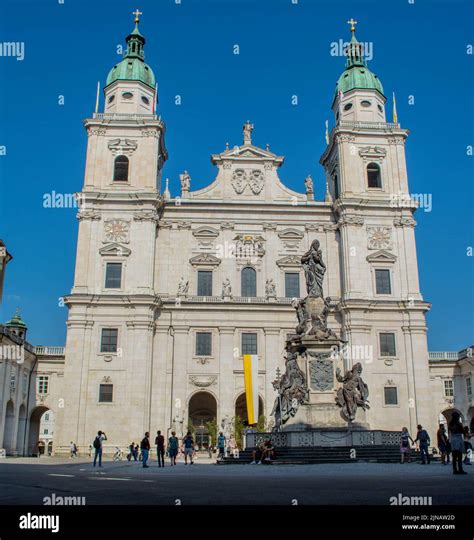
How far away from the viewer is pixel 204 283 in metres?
43.1

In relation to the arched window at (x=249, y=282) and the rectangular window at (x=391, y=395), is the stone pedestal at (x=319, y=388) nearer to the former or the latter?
the rectangular window at (x=391, y=395)

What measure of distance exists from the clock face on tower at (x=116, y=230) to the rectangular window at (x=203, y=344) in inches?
335

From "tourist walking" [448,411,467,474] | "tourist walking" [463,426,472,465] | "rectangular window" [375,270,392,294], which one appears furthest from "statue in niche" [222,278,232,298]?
"tourist walking" [448,411,467,474]

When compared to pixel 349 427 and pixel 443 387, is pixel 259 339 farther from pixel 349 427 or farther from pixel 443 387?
pixel 349 427

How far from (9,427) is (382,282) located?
29.1 metres

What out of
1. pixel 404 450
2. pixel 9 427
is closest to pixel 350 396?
pixel 404 450

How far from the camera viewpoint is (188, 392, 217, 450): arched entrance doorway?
140ft

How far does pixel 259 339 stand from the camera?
136ft

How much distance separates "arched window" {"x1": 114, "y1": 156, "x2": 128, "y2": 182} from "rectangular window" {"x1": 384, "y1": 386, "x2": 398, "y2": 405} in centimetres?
2399

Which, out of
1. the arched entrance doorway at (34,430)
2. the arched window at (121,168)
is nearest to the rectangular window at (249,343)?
the arched window at (121,168)

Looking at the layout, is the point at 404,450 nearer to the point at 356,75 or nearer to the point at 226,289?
the point at 226,289

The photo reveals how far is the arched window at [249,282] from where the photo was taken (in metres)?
43.0
